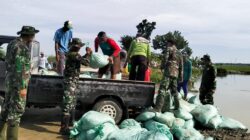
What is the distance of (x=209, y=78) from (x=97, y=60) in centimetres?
379

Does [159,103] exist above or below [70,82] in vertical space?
below

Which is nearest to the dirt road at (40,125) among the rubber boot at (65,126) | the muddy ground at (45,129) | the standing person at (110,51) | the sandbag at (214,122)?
the muddy ground at (45,129)

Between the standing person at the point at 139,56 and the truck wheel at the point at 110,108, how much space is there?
1.17 m

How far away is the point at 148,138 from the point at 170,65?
283cm

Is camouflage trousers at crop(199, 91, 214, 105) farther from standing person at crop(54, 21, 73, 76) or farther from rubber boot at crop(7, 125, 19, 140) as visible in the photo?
rubber boot at crop(7, 125, 19, 140)

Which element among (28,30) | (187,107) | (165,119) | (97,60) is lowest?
(165,119)

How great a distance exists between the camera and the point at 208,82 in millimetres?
10711

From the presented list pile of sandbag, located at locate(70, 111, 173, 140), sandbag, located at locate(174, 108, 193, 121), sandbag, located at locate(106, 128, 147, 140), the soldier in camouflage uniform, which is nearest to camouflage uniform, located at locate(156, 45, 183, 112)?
the soldier in camouflage uniform

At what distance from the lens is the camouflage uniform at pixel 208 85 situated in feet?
34.9

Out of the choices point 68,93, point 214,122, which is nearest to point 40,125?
point 68,93

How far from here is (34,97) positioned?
757 centimetres

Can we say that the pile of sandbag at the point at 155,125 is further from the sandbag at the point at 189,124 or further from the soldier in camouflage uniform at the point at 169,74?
the soldier in camouflage uniform at the point at 169,74

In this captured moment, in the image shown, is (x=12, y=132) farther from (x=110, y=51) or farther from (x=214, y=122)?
(x=214, y=122)

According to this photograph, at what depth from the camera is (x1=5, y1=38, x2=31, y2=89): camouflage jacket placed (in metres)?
5.21
